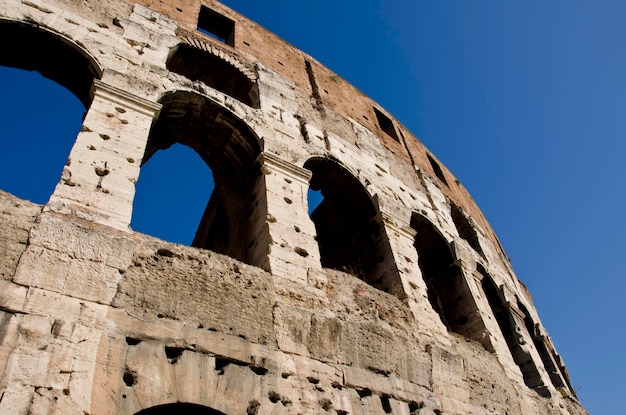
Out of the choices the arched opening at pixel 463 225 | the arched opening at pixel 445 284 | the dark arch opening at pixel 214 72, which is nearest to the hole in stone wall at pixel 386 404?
the arched opening at pixel 445 284

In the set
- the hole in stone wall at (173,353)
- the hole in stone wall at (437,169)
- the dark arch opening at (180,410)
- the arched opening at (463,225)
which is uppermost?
the hole in stone wall at (437,169)

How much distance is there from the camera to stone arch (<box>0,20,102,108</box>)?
222 inches

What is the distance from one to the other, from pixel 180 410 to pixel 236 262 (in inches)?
52.8

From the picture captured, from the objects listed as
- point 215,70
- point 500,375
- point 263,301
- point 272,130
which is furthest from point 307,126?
point 500,375

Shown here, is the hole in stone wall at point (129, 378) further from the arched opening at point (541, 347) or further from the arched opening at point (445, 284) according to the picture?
the arched opening at point (541, 347)

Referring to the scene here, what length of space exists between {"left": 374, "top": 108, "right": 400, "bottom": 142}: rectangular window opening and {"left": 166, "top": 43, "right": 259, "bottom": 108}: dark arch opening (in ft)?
13.0

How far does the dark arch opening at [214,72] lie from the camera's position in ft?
24.5

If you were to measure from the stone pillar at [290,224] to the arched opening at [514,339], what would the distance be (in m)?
4.60

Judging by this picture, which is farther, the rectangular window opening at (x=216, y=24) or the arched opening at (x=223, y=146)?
the rectangular window opening at (x=216, y=24)

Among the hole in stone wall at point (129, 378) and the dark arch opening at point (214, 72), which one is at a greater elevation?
the dark arch opening at point (214, 72)

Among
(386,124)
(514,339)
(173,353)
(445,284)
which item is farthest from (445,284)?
(173,353)

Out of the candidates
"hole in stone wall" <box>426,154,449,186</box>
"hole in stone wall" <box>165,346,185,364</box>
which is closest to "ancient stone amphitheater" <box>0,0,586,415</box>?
"hole in stone wall" <box>165,346,185,364</box>

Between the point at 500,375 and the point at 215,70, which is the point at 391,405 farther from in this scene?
the point at 215,70

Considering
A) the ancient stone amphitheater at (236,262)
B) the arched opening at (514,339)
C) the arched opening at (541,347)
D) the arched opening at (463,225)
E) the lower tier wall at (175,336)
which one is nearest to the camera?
the lower tier wall at (175,336)
